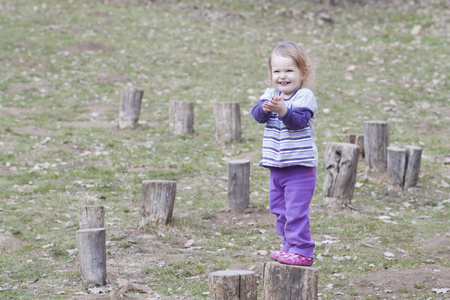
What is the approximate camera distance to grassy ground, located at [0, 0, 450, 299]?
575 centimetres

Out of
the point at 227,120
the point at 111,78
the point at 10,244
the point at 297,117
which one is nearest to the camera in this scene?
the point at 297,117

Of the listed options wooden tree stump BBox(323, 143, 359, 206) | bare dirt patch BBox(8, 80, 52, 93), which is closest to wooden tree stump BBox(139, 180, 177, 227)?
wooden tree stump BBox(323, 143, 359, 206)

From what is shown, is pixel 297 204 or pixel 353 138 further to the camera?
pixel 353 138

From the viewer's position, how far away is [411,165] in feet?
26.5

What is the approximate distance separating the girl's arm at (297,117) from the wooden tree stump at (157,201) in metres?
2.77

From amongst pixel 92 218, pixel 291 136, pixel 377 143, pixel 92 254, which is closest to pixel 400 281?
pixel 291 136

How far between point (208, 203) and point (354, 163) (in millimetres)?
2058

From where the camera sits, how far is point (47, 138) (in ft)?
33.6

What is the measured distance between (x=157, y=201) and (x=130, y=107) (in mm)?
4908

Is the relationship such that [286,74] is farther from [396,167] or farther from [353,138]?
[353,138]

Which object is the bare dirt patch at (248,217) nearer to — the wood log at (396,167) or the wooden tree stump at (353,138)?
the wood log at (396,167)

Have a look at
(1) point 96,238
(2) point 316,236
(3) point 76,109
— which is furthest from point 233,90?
(1) point 96,238

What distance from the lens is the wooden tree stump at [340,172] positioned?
7316 mm

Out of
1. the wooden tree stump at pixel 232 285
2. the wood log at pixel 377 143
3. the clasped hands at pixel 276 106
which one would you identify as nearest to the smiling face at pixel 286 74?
the clasped hands at pixel 276 106
